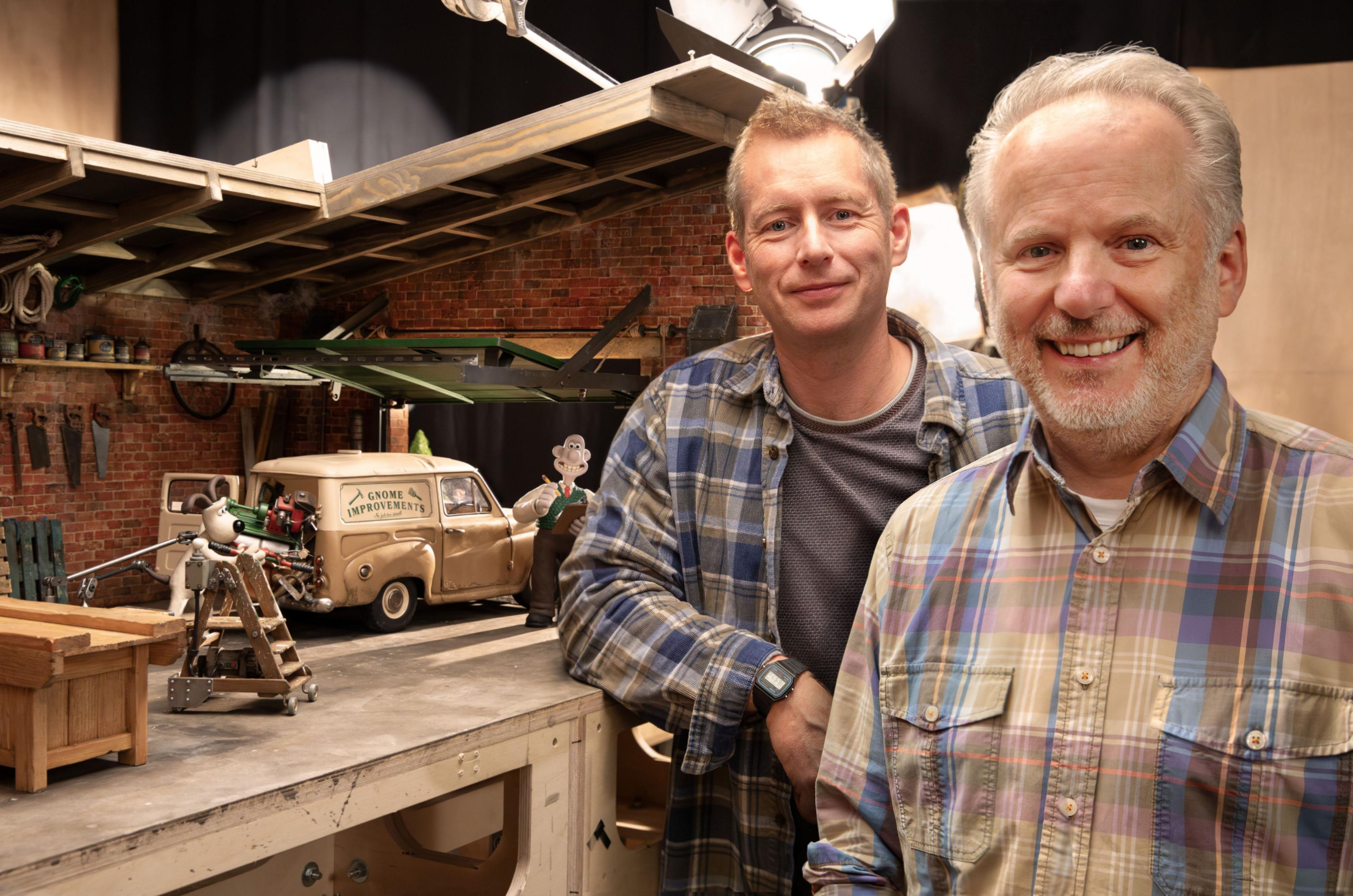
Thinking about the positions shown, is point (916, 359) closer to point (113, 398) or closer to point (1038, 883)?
point (1038, 883)

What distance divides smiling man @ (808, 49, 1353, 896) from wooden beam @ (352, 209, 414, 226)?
157 inches

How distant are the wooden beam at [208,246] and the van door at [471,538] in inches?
75.8

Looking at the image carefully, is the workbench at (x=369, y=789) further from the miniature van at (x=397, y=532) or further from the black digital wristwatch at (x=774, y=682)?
the black digital wristwatch at (x=774, y=682)

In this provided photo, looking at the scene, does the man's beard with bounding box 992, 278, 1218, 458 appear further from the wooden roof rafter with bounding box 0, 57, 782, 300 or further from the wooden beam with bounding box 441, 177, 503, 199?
the wooden beam with bounding box 441, 177, 503, 199

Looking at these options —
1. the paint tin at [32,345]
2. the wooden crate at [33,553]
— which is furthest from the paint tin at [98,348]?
the wooden crate at [33,553]

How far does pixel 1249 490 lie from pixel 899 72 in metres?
4.27

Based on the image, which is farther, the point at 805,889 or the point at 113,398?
the point at 113,398

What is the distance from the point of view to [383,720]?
223 centimetres

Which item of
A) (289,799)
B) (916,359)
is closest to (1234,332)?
(916,359)

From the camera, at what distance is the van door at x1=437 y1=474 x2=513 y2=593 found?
133 inches

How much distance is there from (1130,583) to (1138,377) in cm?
25

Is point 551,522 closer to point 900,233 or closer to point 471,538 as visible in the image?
point 471,538

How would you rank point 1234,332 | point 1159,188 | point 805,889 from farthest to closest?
1. point 1234,332
2. point 805,889
3. point 1159,188

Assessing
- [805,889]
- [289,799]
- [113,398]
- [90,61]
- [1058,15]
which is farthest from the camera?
[90,61]
